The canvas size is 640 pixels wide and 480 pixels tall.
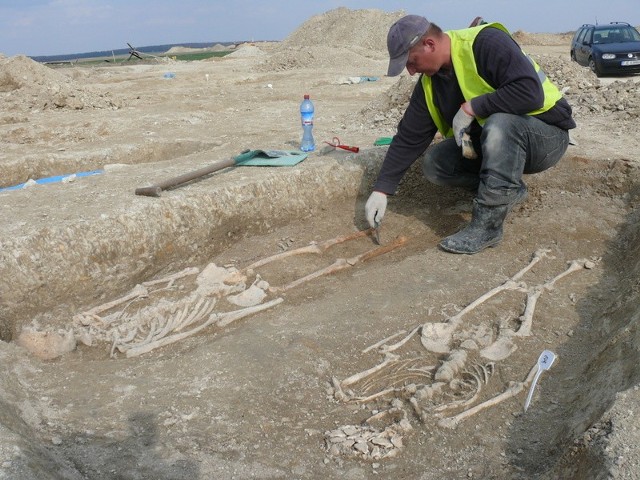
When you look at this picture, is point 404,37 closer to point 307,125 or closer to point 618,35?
point 307,125

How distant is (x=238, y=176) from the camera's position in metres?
5.01

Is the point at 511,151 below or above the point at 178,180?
above

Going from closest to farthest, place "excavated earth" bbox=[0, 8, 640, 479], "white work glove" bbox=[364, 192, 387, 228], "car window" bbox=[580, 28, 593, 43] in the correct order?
"excavated earth" bbox=[0, 8, 640, 479]
"white work glove" bbox=[364, 192, 387, 228]
"car window" bbox=[580, 28, 593, 43]

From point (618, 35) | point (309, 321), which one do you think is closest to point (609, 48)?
point (618, 35)

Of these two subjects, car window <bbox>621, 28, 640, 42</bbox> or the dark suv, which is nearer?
the dark suv

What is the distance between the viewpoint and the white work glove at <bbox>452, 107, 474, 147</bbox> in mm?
4160

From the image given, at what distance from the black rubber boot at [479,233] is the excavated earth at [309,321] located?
0.10 metres

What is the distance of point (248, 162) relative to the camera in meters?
5.28

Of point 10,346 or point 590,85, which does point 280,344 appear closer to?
point 10,346

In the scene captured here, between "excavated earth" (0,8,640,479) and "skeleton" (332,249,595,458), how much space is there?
2 cm

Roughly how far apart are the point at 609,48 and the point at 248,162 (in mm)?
13070

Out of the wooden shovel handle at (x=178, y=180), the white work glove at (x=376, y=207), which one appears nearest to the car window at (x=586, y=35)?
the white work glove at (x=376, y=207)

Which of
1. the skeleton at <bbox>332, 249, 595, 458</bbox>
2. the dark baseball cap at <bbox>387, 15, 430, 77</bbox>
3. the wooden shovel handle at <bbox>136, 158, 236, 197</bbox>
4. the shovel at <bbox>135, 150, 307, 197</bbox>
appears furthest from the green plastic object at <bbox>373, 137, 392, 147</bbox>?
the skeleton at <bbox>332, 249, 595, 458</bbox>

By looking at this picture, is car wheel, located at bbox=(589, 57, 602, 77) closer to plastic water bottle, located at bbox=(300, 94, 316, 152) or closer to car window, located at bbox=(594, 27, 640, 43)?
car window, located at bbox=(594, 27, 640, 43)
